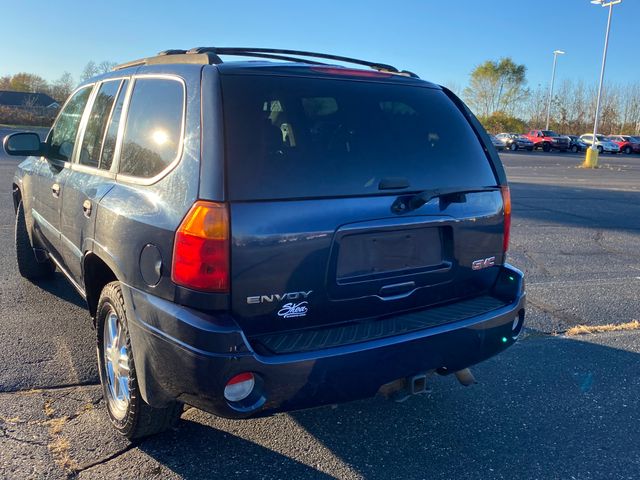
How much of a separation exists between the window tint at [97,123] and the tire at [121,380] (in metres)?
0.95

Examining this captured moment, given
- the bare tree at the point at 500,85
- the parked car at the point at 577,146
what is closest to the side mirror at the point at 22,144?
the parked car at the point at 577,146

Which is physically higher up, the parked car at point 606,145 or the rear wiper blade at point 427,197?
the rear wiper blade at point 427,197

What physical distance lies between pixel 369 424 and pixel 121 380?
1.36m

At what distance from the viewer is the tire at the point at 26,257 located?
5.23 metres

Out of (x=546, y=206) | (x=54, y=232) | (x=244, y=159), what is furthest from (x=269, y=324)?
(x=546, y=206)

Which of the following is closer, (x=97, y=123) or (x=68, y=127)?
(x=97, y=123)

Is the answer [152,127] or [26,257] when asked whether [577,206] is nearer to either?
[26,257]

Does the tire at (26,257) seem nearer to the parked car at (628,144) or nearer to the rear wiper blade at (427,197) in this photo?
the rear wiper blade at (427,197)

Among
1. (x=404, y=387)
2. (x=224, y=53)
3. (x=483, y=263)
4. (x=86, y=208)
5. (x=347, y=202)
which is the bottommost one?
(x=404, y=387)

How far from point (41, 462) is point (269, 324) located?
1.37 meters

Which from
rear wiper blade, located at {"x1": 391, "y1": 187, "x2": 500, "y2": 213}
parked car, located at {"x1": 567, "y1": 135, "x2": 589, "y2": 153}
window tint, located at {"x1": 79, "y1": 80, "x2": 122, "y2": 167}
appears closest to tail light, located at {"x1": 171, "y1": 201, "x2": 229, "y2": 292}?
rear wiper blade, located at {"x1": 391, "y1": 187, "x2": 500, "y2": 213}

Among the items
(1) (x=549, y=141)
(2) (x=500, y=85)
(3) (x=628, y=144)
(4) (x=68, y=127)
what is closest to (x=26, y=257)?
(4) (x=68, y=127)

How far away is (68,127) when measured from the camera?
4.23 metres

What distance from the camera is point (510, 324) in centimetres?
302
